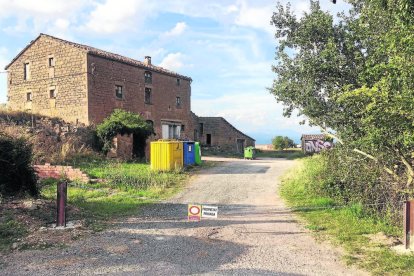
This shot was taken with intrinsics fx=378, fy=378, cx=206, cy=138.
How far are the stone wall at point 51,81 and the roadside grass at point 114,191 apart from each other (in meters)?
10.2

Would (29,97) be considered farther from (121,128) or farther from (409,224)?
(409,224)

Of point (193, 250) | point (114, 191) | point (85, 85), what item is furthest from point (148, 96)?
point (193, 250)

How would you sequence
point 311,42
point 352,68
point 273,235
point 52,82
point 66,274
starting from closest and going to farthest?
point 66,274 < point 273,235 < point 352,68 < point 311,42 < point 52,82

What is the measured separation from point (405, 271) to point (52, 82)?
89.3ft

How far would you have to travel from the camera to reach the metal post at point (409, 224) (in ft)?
21.9

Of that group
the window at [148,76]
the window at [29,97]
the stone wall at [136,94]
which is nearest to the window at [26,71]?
the window at [29,97]

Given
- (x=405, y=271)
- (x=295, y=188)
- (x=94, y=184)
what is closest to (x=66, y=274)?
(x=405, y=271)

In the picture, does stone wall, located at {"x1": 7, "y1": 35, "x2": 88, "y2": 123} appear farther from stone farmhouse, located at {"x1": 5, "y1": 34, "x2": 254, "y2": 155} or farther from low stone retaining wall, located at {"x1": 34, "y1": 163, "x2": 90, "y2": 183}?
low stone retaining wall, located at {"x1": 34, "y1": 163, "x2": 90, "y2": 183}

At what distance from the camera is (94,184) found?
541 inches

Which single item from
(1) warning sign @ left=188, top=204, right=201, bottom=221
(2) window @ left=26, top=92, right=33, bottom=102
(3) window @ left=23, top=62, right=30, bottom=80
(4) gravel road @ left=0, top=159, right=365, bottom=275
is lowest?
(4) gravel road @ left=0, top=159, right=365, bottom=275

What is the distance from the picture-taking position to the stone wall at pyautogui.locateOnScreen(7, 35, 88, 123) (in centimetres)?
2617

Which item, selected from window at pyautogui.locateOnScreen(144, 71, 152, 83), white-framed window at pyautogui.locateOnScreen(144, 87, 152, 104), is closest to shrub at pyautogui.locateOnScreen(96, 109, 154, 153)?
white-framed window at pyautogui.locateOnScreen(144, 87, 152, 104)

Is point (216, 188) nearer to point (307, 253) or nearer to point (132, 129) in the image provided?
point (307, 253)

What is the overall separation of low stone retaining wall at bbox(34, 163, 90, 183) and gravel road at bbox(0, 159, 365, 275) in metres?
5.35
